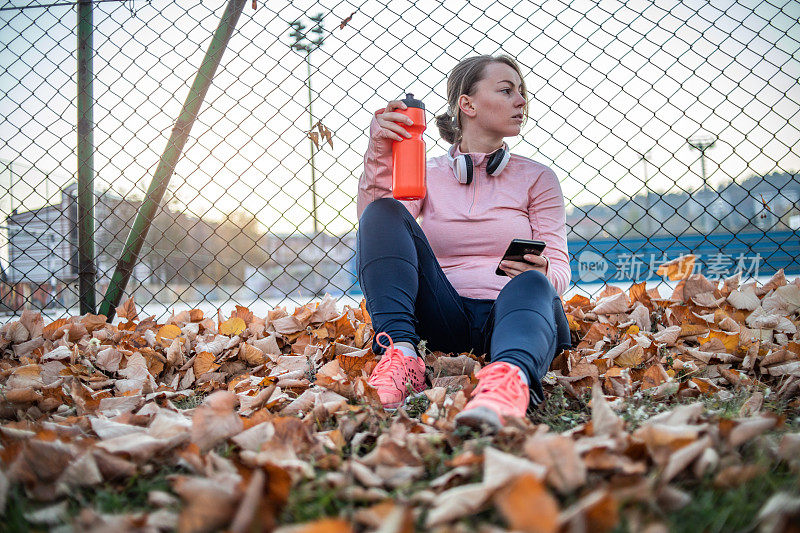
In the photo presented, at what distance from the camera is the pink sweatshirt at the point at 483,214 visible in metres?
1.83

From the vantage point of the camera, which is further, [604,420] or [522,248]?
[522,248]

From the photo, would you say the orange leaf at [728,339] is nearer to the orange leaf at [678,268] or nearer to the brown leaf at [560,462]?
the orange leaf at [678,268]

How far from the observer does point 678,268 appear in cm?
251

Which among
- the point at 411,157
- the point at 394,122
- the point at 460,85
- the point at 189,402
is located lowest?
the point at 189,402

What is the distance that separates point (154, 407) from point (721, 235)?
9479mm

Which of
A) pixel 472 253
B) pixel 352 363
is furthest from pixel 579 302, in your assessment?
pixel 352 363

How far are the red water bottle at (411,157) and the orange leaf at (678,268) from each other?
141cm

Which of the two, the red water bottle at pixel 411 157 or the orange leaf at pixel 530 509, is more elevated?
the red water bottle at pixel 411 157

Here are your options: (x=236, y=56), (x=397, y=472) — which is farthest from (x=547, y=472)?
(x=236, y=56)

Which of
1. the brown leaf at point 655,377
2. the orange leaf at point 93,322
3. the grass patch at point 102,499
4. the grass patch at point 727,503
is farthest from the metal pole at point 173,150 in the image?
the grass patch at point 727,503

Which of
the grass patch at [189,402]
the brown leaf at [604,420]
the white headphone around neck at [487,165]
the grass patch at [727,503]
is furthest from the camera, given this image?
the white headphone around neck at [487,165]

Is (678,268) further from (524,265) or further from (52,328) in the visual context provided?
(52,328)

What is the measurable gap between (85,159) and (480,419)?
2.38 m

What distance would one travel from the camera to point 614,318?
2289 millimetres
